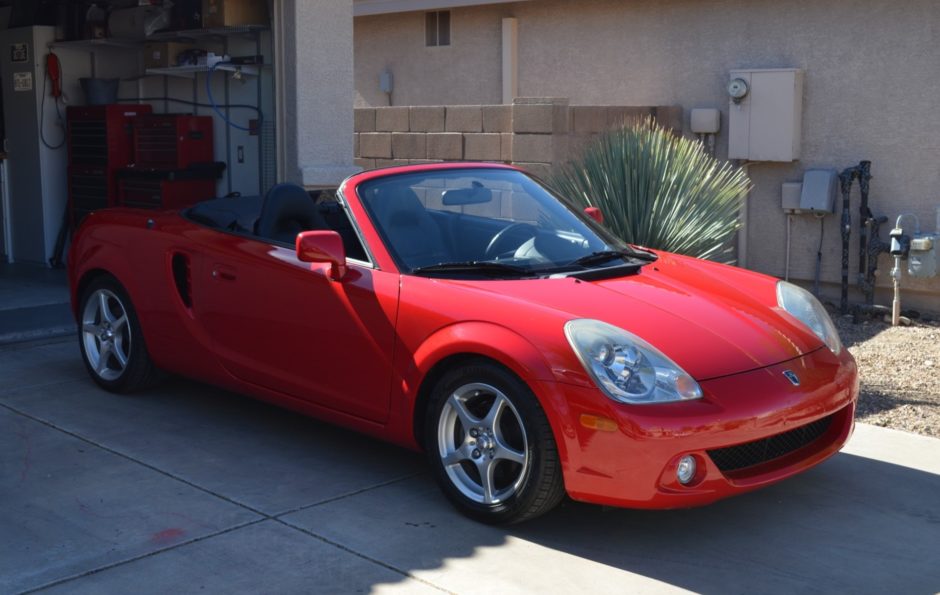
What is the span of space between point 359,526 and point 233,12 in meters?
5.29

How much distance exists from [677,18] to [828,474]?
24.6 ft

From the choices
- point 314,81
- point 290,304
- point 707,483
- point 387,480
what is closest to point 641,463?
point 707,483

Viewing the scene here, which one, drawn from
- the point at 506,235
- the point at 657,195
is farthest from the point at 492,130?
the point at 506,235

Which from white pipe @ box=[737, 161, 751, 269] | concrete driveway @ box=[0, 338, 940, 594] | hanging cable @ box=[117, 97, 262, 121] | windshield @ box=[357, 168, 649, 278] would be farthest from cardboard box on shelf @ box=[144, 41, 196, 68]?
white pipe @ box=[737, 161, 751, 269]

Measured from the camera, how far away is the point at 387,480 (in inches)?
203

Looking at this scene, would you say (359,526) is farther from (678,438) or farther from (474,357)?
(678,438)

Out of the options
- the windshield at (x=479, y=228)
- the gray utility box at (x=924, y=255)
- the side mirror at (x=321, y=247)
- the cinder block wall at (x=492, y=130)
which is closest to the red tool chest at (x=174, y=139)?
the cinder block wall at (x=492, y=130)

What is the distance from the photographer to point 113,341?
21.2 ft

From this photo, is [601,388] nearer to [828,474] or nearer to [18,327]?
[828,474]

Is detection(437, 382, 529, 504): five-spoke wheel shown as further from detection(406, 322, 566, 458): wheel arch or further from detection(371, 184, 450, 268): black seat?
detection(371, 184, 450, 268): black seat

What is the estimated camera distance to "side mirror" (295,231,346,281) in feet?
16.2

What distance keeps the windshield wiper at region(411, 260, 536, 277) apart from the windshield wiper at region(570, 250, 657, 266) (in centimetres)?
36

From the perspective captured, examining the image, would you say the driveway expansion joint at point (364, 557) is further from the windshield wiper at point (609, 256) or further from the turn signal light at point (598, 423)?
the windshield wiper at point (609, 256)

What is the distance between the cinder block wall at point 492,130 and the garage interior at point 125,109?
2311 millimetres
